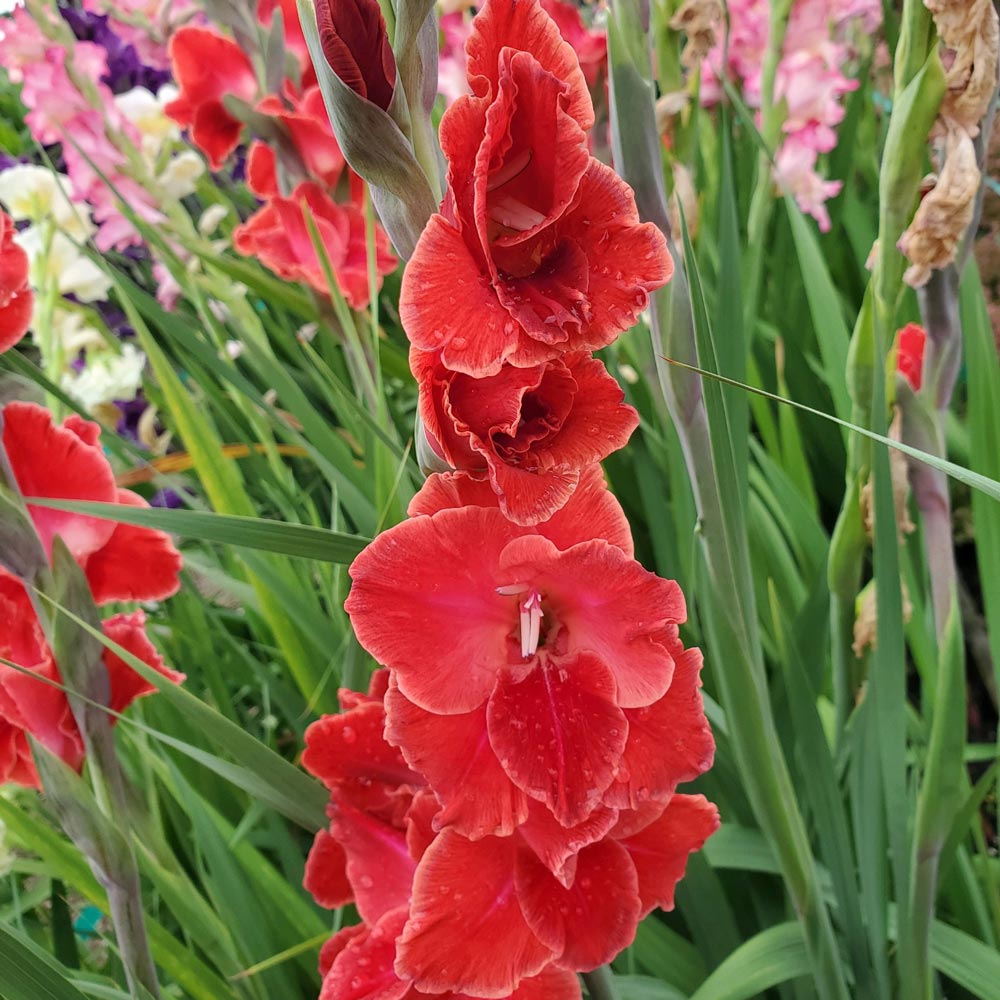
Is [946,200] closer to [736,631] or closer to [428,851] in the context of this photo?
[736,631]

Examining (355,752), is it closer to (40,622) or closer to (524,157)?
(40,622)

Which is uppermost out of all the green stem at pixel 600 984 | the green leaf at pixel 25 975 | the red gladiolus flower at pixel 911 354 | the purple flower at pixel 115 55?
the purple flower at pixel 115 55

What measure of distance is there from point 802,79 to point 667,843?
1.23m

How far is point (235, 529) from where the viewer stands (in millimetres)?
435

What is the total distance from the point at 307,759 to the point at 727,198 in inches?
20.0

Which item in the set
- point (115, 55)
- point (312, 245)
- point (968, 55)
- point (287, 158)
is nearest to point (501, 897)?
point (968, 55)

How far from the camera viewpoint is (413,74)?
→ 0.35 metres

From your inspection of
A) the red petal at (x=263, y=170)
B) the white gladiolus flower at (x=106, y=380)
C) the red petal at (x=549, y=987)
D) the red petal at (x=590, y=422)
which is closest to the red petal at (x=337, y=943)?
the red petal at (x=549, y=987)

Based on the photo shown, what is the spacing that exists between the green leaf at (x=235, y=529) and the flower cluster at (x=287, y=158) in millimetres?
568

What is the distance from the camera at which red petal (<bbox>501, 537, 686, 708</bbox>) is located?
0.38m

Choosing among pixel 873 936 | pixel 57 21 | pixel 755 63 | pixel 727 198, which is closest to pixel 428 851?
pixel 873 936

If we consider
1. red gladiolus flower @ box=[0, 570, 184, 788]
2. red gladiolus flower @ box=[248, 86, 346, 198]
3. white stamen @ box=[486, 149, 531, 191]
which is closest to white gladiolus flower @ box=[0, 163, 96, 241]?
red gladiolus flower @ box=[248, 86, 346, 198]

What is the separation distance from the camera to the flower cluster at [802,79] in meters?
1.36

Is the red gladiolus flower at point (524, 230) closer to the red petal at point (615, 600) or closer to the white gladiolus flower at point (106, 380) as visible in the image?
the red petal at point (615, 600)
